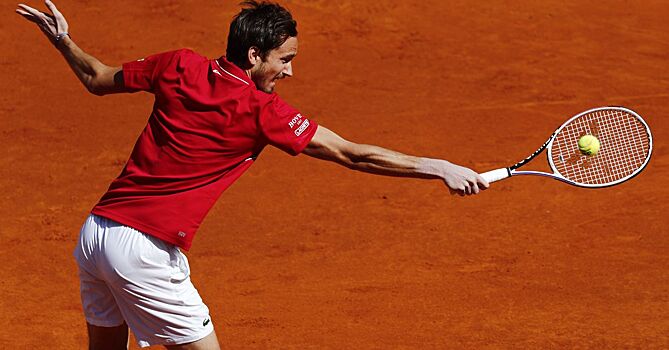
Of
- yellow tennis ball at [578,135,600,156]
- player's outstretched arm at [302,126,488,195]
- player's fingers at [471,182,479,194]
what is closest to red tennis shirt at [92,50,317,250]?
player's outstretched arm at [302,126,488,195]

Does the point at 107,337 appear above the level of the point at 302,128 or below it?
below

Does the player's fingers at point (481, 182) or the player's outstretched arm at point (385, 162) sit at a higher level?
the player's fingers at point (481, 182)

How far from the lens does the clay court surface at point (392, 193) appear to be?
303 inches

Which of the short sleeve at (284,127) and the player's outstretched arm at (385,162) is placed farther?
the player's outstretched arm at (385,162)

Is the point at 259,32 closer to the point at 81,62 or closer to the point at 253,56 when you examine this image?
the point at 253,56

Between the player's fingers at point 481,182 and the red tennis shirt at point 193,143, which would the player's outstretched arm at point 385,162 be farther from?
the red tennis shirt at point 193,143

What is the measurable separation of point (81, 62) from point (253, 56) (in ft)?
3.16

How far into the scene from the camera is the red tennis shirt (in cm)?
489

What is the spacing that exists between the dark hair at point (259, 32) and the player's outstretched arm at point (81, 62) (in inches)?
23.8

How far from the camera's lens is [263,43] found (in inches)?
196

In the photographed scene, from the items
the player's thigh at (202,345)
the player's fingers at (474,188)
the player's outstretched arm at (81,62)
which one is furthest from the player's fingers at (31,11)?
the player's fingers at (474,188)

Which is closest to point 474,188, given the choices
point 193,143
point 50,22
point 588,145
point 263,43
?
point 263,43

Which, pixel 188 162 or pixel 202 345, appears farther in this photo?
pixel 202 345

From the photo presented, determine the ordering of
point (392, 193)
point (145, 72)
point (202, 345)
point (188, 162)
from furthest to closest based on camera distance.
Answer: point (392, 193), point (145, 72), point (202, 345), point (188, 162)
